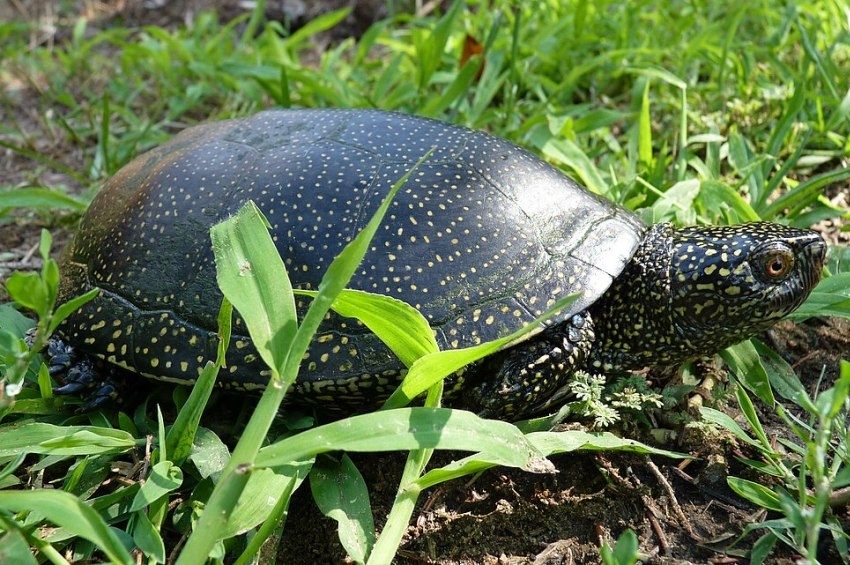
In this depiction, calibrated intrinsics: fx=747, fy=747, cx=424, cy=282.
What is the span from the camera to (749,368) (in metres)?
2.82

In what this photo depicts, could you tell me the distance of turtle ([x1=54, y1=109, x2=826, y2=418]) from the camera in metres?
2.56

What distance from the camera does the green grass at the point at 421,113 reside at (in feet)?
6.56

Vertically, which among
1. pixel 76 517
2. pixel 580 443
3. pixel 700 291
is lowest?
pixel 580 443

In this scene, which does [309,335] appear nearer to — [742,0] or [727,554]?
[727,554]

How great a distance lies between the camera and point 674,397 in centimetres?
272

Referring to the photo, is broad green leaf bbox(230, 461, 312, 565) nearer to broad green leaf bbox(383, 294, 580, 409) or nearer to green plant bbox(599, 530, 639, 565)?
broad green leaf bbox(383, 294, 580, 409)

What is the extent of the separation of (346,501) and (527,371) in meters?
0.76

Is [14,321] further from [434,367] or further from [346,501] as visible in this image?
[434,367]

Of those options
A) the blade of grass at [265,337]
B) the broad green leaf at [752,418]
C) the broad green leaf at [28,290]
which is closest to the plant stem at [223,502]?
the blade of grass at [265,337]

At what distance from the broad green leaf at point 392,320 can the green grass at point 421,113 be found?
0.01 m

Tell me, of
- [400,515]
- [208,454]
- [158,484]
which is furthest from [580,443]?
[158,484]

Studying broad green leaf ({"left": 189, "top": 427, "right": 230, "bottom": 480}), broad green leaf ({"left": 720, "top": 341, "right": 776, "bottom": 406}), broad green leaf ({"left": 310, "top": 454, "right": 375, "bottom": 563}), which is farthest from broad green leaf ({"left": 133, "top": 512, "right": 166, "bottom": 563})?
broad green leaf ({"left": 720, "top": 341, "right": 776, "bottom": 406})

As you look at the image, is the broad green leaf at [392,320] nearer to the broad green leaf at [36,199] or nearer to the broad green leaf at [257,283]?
the broad green leaf at [257,283]

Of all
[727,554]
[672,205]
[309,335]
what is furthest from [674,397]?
[309,335]
